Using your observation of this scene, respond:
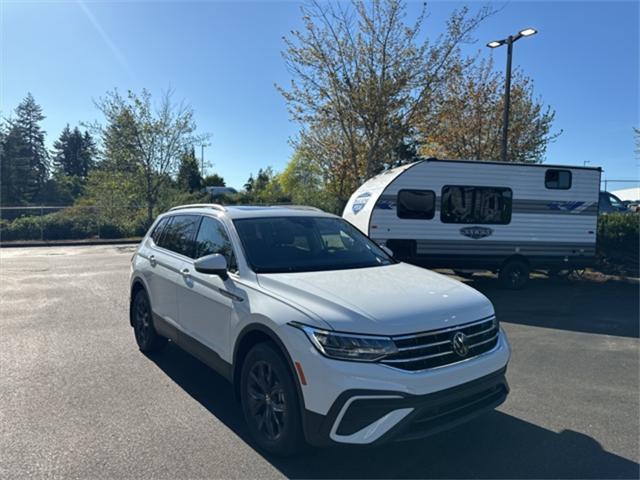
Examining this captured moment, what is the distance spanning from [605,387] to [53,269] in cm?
1355

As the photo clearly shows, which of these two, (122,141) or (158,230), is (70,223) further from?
(158,230)

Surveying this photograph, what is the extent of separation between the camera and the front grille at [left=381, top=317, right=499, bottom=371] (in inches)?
115

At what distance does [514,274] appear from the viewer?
1088 cm

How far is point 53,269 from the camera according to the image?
43.4ft

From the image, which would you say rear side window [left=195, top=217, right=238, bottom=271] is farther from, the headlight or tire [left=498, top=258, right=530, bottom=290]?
tire [left=498, top=258, right=530, bottom=290]

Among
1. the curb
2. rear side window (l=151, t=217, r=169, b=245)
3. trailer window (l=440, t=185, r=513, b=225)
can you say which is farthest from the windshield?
the curb

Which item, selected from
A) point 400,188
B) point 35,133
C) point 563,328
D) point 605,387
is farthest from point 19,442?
point 35,133

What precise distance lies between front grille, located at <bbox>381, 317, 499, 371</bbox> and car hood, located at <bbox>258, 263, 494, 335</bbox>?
0.05 metres

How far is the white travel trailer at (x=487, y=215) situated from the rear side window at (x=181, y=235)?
18.4 ft

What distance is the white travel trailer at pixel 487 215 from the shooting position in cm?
1045

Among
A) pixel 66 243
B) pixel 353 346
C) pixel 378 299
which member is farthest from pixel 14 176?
pixel 353 346

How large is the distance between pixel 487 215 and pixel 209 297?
8.29 meters

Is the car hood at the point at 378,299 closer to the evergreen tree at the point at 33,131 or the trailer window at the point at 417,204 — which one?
the trailer window at the point at 417,204

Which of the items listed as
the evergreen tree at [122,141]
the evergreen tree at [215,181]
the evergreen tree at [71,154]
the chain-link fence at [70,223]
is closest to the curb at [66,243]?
the chain-link fence at [70,223]
